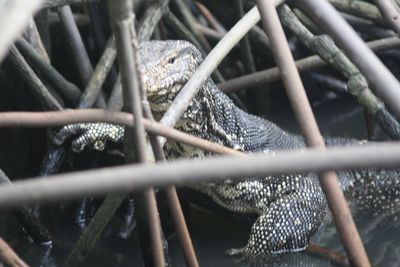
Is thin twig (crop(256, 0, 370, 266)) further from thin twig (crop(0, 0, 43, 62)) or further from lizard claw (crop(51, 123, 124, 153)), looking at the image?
lizard claw (crop(51, 123, 124, 153))

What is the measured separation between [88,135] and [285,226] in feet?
4.21

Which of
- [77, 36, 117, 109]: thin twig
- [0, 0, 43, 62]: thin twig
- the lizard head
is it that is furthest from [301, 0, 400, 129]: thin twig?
[77, 36, 117, 109]: thin twig

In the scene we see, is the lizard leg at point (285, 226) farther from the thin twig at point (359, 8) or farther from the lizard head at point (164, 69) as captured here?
the thin twig at point (359, 8)

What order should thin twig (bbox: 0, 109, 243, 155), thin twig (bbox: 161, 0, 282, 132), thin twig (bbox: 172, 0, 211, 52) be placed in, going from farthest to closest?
thin twig (bbox: 172, 0, 211, 52) → thin twig (bbox: 161, 0, 282, 132) → thin twig (bbox: 0, 109, 243, 155)

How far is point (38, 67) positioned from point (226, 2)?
1.85m

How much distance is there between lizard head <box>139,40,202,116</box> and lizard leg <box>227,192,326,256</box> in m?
0.89

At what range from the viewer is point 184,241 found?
348cm

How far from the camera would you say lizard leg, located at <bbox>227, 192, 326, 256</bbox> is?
468cm

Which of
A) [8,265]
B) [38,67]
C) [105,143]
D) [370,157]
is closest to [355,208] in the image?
[105,143]

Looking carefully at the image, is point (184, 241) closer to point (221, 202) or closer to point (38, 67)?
point (221, 202)

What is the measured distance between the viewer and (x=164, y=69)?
4375 mm

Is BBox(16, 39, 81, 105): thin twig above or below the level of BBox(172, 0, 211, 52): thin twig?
below

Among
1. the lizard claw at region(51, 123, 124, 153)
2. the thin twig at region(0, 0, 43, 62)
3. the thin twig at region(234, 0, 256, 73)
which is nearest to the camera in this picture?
the thin twig at region(0, 0, 43, 62)

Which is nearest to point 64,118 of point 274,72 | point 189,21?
point 274,72
